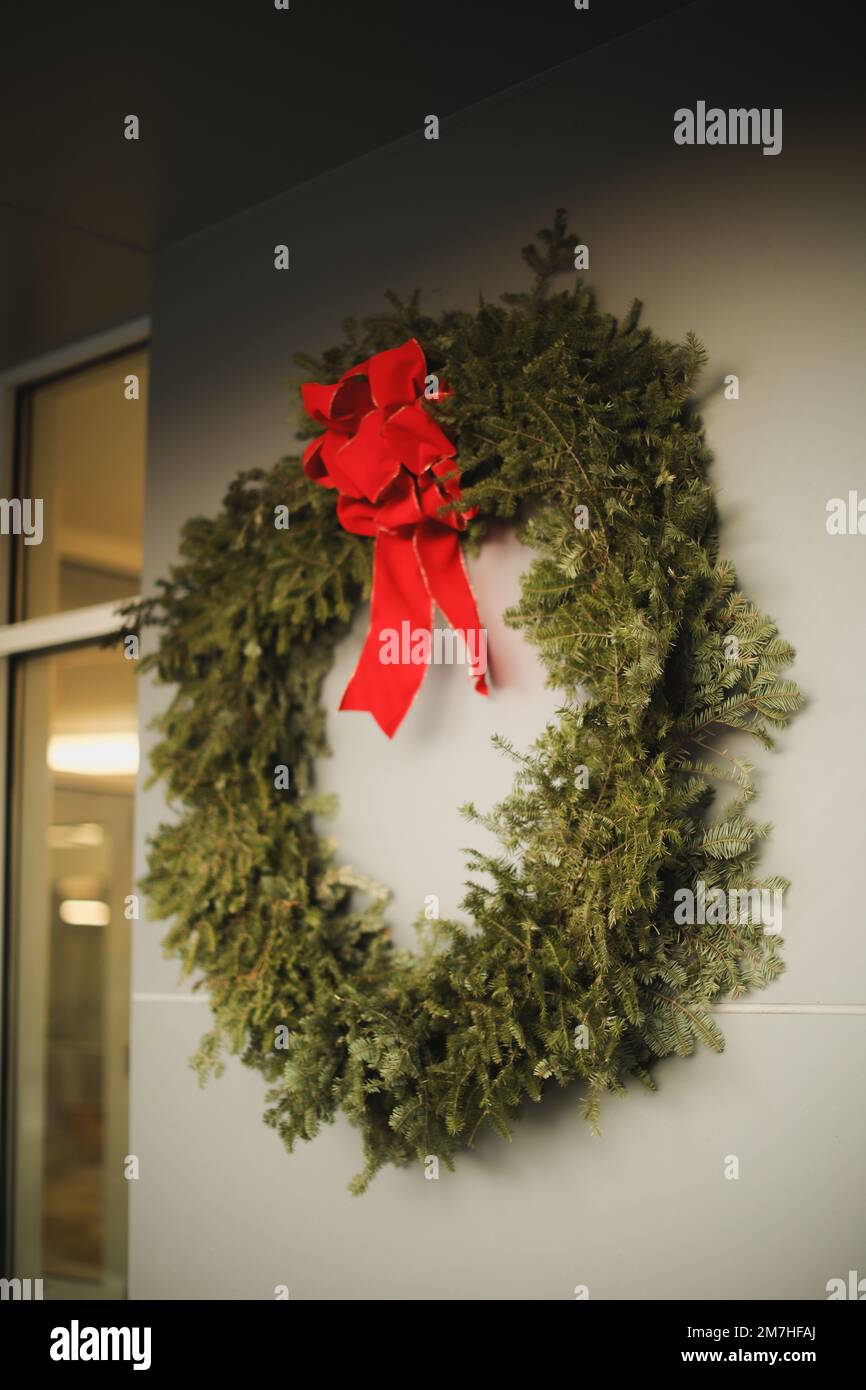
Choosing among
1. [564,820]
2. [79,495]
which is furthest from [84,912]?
[564,820]

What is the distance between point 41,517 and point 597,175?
212cm

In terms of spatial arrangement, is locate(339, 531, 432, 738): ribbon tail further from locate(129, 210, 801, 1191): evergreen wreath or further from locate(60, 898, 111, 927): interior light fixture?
locate(60, 898, 111, 927): interior light fixture

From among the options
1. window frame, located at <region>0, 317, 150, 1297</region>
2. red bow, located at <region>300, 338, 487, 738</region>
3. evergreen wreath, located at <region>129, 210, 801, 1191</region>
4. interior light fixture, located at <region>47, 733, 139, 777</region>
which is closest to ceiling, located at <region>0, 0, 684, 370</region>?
evergreen wreath, located at <region>129, 210, 801, 1191</region>

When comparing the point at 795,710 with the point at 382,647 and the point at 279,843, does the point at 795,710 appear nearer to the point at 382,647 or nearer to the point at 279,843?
the point at 382,647

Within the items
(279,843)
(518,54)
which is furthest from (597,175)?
(279,843)

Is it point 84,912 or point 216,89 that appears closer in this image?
point 216,89

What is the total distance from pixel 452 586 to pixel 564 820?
50cm

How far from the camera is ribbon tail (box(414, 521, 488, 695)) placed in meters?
2.17

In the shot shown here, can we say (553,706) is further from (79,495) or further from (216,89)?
(79,495)

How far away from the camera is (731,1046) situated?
1874 millimetres

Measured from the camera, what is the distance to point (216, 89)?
2.34m

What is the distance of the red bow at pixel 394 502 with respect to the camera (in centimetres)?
214

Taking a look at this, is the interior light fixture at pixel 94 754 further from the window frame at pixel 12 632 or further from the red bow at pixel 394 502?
the red bow at pixel 394 502
